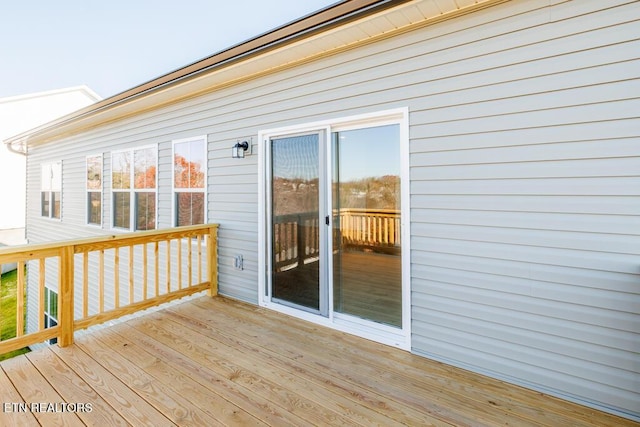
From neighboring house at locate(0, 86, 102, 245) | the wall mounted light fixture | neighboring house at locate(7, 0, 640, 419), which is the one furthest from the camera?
neighboring house at locate(0, 86, 102, 245)

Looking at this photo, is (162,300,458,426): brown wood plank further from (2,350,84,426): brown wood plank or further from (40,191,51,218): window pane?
(40,191,51,218): window pane

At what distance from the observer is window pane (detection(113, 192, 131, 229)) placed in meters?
5.76

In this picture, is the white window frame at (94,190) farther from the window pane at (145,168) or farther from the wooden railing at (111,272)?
the window pane at (145,168)

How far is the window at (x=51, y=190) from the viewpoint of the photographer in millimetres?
7770

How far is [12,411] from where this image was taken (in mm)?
1947

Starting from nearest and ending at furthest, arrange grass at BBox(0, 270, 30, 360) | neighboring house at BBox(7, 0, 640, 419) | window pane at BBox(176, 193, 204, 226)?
neighboring house at BBox(7, 0, 640, 419) → window pane at BBox(176, 193, 204, 226) → grass at BBox(0, 270, 30, 360)

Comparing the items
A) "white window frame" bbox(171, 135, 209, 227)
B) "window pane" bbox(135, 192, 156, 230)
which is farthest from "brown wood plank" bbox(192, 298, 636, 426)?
"window pane" bbox(135, 192, 156, 230)

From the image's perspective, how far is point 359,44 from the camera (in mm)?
2945

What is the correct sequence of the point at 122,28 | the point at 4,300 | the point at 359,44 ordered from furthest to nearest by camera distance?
the point at 4,300 < the point at 122,28 < the point at 359,44

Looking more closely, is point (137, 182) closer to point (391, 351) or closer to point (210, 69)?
point (210, 69)

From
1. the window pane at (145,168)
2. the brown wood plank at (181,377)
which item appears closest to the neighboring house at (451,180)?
the brown wood plank at (181,377)

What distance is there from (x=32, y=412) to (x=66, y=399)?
17 cm

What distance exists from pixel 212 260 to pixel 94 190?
4.13 metres

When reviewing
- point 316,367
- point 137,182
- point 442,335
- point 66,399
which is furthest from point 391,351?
point 137,182
